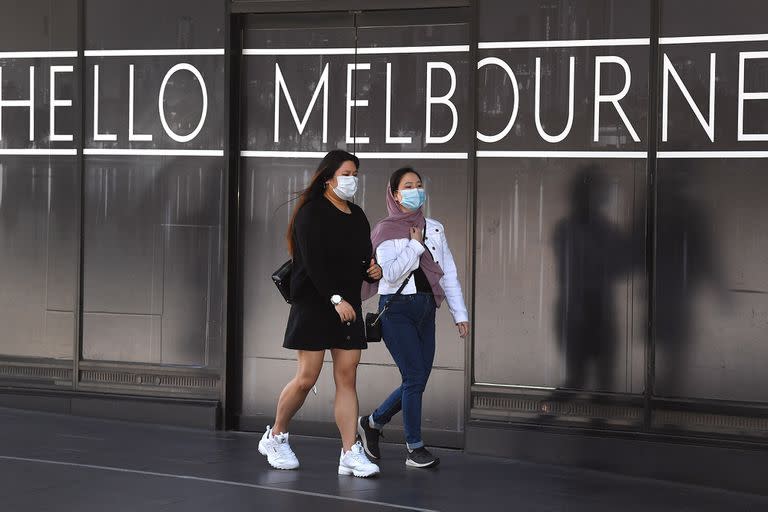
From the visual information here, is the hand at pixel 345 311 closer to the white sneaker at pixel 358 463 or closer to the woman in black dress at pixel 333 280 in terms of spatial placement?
the woman in black dress at pixel 333 280

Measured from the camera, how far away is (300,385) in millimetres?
8773

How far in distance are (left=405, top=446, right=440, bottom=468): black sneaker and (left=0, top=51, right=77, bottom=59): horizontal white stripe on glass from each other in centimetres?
460

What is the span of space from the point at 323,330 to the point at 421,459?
1.20m

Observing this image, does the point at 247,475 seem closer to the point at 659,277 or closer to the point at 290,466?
the point at 290,466

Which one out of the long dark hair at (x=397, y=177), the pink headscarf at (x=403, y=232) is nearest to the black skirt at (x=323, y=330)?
the pink headscarf at (x=403, y=232)

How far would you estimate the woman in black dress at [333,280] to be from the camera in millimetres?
8539

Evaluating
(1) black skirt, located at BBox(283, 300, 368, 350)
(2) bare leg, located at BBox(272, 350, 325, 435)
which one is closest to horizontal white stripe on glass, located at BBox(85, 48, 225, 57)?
(1) black skirt, located at BBox(283, 300, 368, 350)

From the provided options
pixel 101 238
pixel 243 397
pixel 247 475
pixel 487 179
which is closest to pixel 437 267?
pixel 487 179

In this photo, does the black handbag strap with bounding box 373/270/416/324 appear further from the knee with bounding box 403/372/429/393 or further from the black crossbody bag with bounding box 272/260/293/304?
the black crossbody bag with bounding box 272/260/293/304

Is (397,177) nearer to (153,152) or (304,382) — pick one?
(304,382)

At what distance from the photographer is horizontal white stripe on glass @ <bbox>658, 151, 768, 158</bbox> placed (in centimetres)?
912

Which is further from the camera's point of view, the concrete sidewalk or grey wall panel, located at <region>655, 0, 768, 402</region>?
grey wall panel, located at <region>655, 0, 768, 402</region>

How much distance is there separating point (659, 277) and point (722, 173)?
814mm

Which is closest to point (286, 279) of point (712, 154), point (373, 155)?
point (373, 155)
